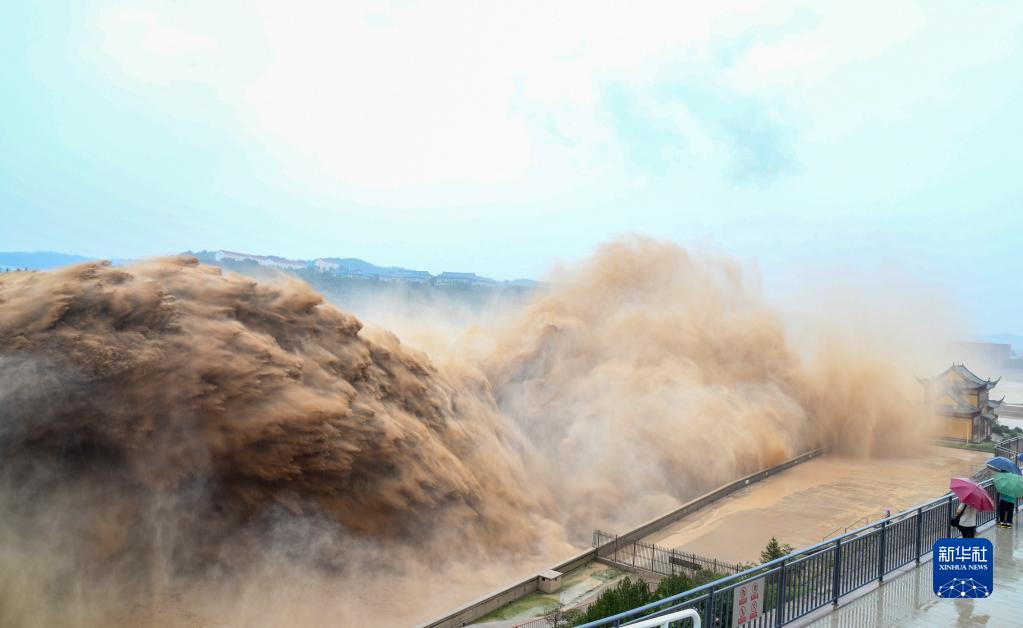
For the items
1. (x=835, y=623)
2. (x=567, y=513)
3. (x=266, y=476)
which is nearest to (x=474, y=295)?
(x=567, y=513)

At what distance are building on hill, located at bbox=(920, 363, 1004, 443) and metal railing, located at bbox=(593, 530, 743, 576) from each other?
28222mm

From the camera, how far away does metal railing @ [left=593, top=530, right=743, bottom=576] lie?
18062mm

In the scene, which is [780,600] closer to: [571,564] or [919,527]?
[919,527]

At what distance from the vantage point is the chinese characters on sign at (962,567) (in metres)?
8.75

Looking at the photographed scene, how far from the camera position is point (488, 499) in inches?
754

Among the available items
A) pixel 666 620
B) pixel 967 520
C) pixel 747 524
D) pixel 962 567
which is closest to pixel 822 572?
pixel 962 567

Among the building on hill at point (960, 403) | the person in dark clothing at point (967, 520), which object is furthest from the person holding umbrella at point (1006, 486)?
the building on hill at point (960, 403)

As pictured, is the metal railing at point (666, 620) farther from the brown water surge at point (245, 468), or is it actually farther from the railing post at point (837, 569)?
the brown water surge at point (245, 468)

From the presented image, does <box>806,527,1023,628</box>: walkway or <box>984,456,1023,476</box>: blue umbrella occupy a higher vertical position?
<box>984,456,1023,476</box>: blue umbrella

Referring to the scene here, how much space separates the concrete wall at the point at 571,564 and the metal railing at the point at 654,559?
294 mm

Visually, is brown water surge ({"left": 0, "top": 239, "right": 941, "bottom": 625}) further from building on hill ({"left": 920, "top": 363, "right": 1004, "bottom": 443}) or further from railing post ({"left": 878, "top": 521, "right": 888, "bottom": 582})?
building on hill ({"left": 920, "top": 363, "right": 1004, "bottom": 443})

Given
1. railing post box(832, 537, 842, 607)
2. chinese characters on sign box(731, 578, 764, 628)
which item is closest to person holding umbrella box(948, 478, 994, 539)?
railing post box(832, 537, 842, 607)

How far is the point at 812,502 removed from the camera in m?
26.5

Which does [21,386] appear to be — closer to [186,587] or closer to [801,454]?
[186,587]
